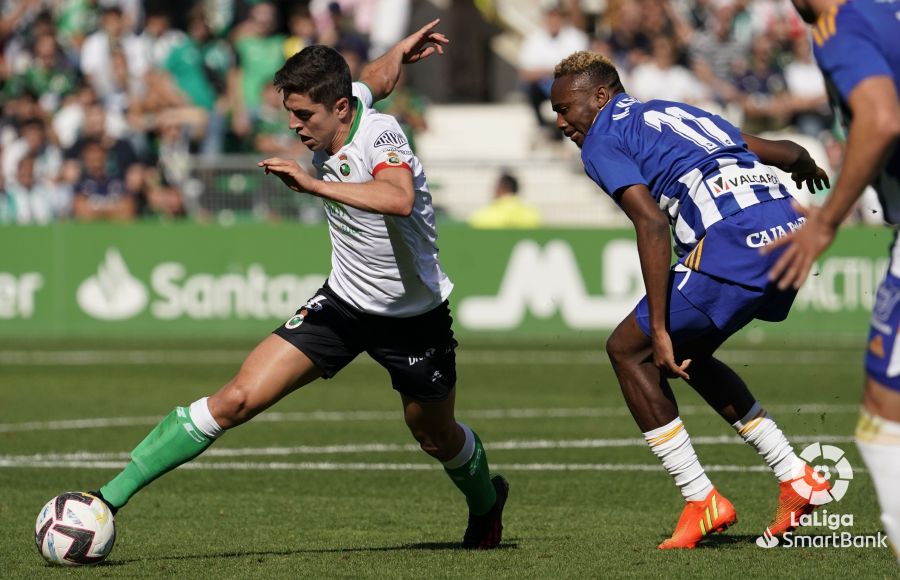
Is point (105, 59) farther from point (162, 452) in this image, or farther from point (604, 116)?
point (162, 452)

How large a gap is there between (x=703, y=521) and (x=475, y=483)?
1.11 metres

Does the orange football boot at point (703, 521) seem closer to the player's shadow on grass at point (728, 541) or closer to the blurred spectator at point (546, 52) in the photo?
the player's shadow on grass at point (728, 541)

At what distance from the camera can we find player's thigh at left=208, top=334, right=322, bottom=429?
7.05m

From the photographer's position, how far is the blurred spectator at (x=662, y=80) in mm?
23594

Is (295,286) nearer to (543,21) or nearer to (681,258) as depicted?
(543,21)

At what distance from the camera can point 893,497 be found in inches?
191

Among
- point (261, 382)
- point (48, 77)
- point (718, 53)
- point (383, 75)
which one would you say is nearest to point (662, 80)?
point (718, 53)

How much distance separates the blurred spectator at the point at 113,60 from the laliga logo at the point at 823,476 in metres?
14.8

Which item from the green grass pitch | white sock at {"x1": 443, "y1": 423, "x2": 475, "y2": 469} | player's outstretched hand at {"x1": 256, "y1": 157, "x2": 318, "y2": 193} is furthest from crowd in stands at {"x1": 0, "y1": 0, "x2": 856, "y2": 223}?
player's outstretched hand at {"x1": 256, "y1": 157, "x2": 318, "y2": 193}

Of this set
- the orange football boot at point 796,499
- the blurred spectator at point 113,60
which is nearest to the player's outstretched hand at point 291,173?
the orange football boot at point 796,499

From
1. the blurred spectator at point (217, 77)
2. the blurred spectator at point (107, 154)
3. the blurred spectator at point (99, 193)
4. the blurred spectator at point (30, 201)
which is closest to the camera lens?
the blurred spectator at point (99, 193)

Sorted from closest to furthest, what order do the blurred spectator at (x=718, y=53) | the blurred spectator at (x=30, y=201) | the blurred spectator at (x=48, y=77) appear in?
the blurred spectator at (x=30, y=201)
the blurred spectator at (x=48, y=77)
the blurred spectator at (x=718, y=53)

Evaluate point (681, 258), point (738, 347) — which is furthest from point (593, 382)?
point (681, 258)

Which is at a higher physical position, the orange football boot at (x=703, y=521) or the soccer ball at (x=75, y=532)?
the soccer ball at (x=75, y=532)
